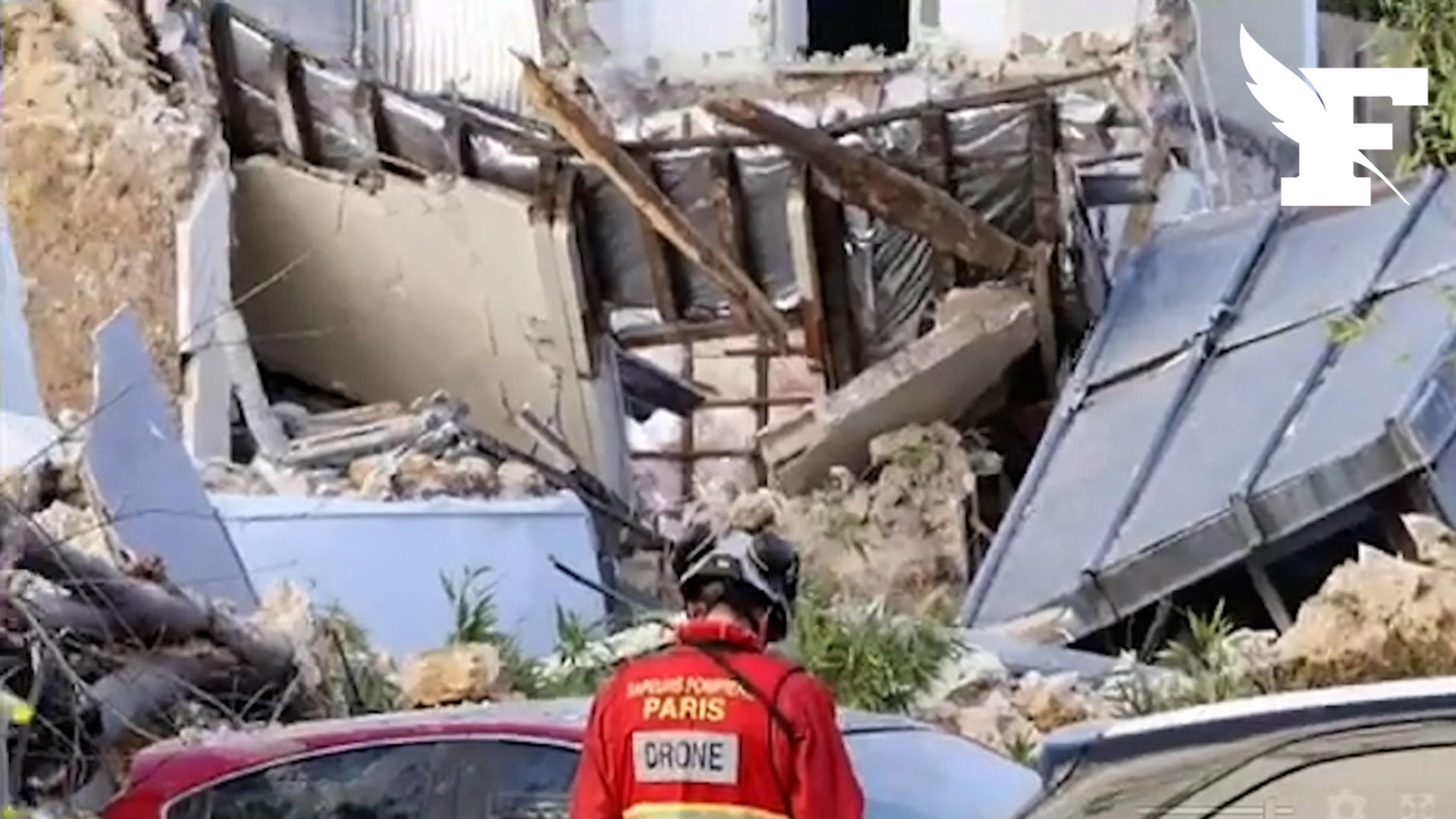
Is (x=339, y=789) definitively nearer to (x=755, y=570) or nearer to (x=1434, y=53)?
(x=755, y=570)

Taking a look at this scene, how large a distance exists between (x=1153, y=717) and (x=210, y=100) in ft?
12.1

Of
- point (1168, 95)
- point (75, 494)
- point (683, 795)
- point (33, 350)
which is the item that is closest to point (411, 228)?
point (33, 350)

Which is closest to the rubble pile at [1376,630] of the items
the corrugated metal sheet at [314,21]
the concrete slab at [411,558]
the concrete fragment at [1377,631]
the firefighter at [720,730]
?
the concrete fragment at [1377,631]

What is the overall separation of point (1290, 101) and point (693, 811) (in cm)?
312

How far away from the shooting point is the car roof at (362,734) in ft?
10.3

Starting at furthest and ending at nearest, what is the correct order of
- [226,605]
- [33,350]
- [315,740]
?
[33,350] < [226,605] < [315,740]

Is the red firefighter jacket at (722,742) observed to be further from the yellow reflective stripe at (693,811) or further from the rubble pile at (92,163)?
the rubble pile at (92,163)

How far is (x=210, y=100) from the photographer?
5.59 m

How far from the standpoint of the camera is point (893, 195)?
5.82 m

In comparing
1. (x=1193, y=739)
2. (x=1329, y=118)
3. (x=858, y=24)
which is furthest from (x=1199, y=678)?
(x=858, y=24)

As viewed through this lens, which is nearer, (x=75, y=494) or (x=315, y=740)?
(x=315, y=740)

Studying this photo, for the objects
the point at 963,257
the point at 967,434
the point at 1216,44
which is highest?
the point at 1216,44

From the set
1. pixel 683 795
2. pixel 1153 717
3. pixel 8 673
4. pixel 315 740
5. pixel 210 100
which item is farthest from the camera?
pixel 210 100

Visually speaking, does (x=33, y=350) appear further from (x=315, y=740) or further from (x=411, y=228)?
(x=315, y=740)
